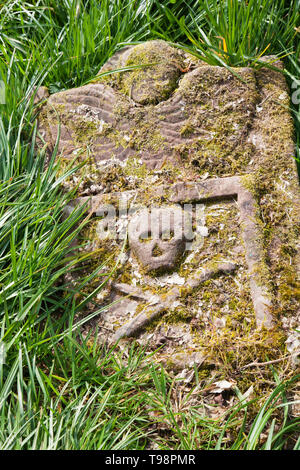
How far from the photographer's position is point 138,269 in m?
2.17

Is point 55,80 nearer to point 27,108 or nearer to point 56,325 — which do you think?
point 27,108

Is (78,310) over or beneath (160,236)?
beneath

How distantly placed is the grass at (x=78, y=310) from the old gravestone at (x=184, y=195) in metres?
0.11

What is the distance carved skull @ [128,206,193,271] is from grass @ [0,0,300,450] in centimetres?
27

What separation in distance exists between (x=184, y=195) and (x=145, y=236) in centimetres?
25

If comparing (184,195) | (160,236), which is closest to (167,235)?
(160,236)

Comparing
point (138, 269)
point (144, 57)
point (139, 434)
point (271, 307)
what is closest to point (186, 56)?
point (144, 57)

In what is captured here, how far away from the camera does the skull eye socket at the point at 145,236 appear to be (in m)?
2.18

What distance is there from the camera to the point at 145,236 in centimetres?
219

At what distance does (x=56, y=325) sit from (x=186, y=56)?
1553mm

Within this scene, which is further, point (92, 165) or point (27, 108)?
point (27, 108)

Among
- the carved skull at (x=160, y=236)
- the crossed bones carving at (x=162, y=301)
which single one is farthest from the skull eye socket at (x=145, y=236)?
the crossed bones carving at (x=162, y=301)

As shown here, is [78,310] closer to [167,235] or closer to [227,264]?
[167,235]
